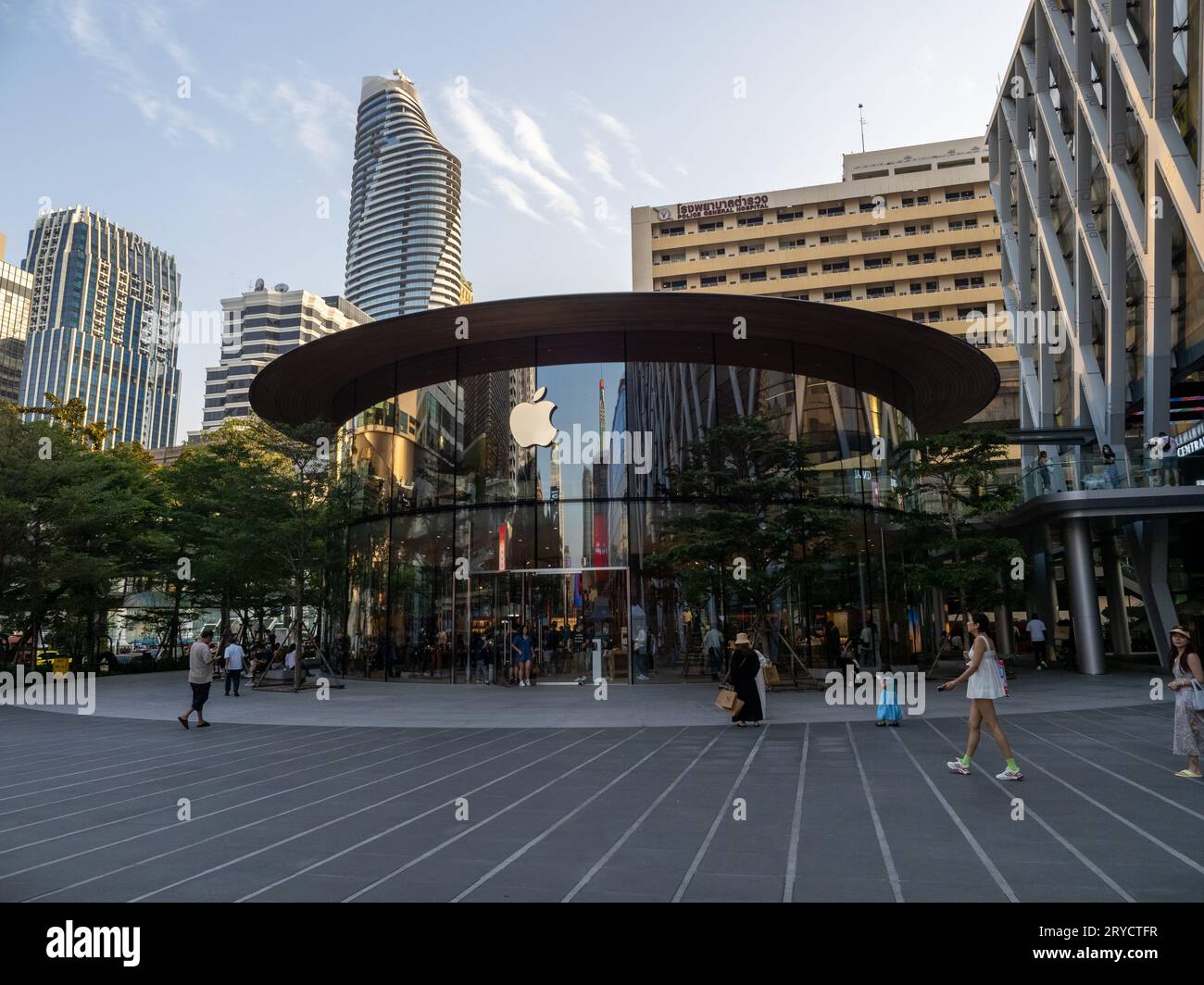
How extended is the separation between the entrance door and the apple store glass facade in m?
0.04

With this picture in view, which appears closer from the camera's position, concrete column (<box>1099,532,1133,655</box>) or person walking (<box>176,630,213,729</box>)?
person walking (<box>176,630,213,729</box>)

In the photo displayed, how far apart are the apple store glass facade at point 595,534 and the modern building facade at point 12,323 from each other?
6823cm

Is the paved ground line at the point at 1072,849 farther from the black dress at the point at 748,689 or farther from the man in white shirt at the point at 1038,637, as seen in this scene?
the man in white shirt at the point at 1038,637

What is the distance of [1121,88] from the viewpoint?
2684 centimetres

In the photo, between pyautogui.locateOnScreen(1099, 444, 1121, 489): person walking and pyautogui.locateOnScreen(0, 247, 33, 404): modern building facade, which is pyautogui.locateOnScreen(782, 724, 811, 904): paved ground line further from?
pyautogui.locateOnScreen(0, 247, 33, 404): modern building facade

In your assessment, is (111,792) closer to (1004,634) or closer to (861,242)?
(1004,634)

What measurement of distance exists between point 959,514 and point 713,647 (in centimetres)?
958

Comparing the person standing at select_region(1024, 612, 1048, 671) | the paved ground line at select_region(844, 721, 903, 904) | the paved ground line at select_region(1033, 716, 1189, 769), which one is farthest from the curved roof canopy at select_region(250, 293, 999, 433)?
the paved ground line at select_region(844, 721, 903, 904)

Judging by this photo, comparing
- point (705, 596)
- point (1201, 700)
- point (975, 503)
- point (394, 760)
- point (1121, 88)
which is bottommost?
point (394, 760)

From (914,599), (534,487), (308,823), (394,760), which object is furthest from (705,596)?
(308,823)

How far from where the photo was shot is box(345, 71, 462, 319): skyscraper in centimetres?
17875

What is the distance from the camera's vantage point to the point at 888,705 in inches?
487
